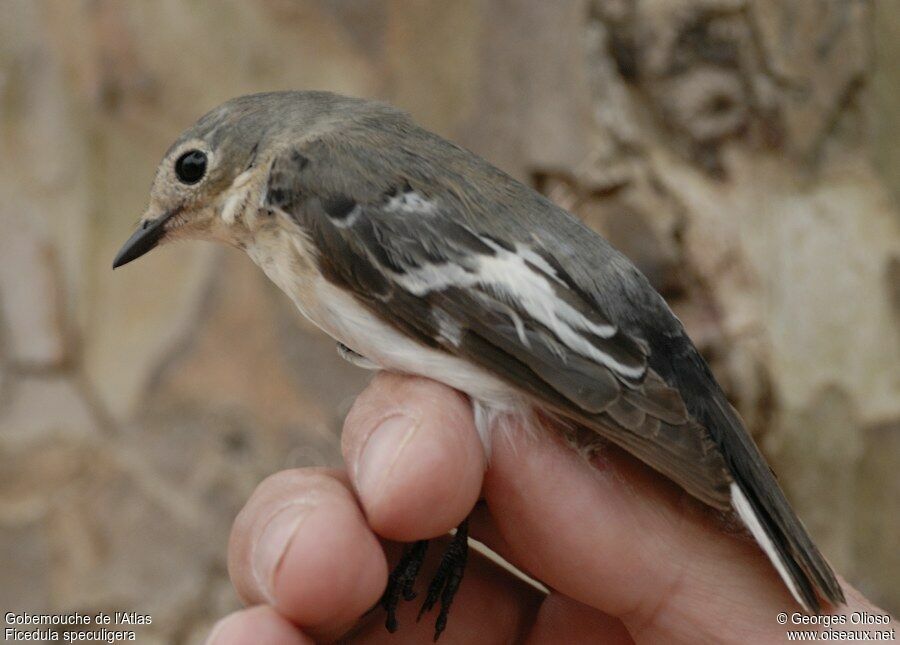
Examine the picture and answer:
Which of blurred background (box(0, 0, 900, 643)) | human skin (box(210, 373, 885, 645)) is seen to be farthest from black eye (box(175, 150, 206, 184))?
blurred background (box(0, 0, 900, 643))

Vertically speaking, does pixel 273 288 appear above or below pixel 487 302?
below

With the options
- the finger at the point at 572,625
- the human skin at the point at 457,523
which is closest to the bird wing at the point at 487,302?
the human skin at the point at 457,523

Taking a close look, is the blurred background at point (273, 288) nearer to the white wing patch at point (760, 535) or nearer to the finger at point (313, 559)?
the white wing patch at point (760, 535)

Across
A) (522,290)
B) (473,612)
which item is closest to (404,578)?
(473,612)

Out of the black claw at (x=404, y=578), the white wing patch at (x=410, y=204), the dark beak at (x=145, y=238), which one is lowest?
the black claw at (x=404, y=578)

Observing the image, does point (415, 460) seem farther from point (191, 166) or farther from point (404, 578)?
point (191, 166)

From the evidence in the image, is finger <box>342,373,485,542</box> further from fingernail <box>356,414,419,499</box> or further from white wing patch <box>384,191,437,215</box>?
white wing patch <box>384,191,437,215</box>
